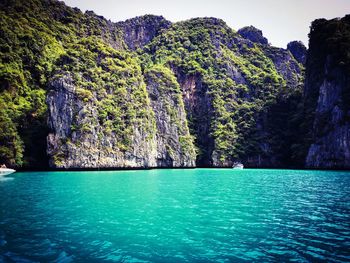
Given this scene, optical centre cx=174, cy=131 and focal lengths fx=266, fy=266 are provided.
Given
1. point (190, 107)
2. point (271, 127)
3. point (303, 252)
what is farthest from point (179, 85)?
point (303, 252)

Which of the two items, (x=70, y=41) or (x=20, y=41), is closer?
(x=20, y=41)

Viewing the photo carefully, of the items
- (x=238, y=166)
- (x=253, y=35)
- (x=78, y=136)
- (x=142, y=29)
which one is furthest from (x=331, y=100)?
(x=142, y=29)

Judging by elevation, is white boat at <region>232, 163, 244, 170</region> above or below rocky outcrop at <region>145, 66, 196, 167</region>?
below

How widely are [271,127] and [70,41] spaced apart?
3502 inches

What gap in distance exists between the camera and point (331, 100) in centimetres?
8450

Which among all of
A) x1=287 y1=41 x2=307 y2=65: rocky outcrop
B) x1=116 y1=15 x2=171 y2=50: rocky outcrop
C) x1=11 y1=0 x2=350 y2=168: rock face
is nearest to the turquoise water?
x1=11 y1=0 x2=350 y2=168: rock face

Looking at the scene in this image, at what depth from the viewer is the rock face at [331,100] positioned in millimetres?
79312

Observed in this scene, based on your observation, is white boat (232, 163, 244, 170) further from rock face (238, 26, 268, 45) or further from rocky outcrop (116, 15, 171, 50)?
rock face (238, 26, 268, 45)

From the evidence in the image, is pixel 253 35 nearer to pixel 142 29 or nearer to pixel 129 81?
pixel 142 29

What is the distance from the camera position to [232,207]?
19438mm

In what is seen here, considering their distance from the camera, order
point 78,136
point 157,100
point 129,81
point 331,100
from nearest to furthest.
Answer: point 78,136
point 331,100
point 129,81
point 157,100

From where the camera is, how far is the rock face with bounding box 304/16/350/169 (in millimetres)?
79312

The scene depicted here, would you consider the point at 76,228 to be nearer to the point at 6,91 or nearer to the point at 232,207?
the point at 232,207

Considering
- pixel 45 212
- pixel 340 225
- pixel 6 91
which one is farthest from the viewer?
pixel 6 91
